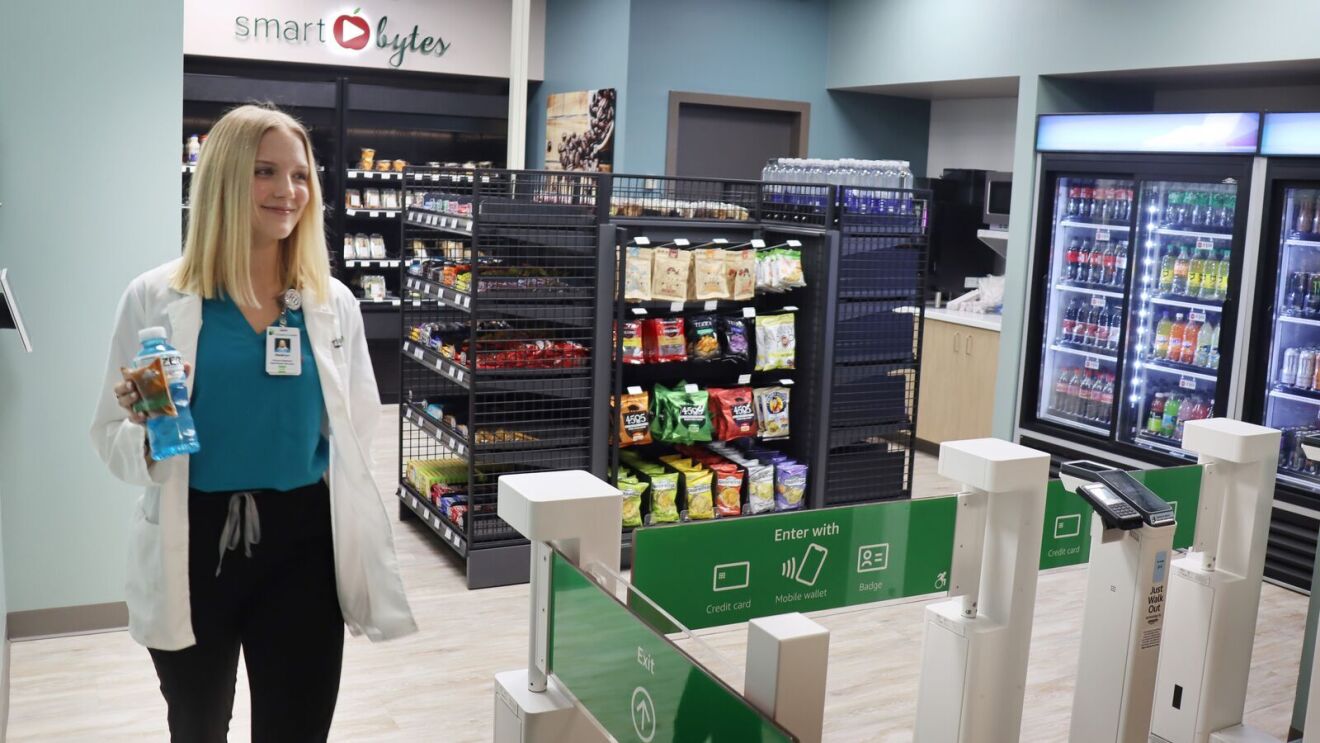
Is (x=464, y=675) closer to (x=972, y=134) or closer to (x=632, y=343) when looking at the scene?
(x=632, y=343)

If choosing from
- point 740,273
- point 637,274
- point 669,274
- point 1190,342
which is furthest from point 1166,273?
point 637,274

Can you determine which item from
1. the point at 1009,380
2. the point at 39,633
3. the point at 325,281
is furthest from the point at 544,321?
the point at 1009,380

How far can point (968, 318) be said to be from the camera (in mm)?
7680

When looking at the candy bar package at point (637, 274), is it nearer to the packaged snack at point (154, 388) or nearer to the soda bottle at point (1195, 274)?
the soda bottle at point (1195, 274)

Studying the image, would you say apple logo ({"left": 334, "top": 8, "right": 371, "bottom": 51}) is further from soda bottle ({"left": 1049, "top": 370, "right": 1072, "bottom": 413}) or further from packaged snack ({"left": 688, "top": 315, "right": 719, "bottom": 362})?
soda bottle ({"left": 1049, "top": 370, "right": 1072, "bottom": 413})

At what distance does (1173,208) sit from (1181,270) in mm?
364

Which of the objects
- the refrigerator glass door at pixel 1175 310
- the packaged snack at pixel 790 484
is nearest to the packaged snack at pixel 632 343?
the packaged snack at pixel 790 484

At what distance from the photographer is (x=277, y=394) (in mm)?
2182

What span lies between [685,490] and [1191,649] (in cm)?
245

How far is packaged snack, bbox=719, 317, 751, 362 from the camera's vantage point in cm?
534

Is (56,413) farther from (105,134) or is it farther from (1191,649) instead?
(1191,649)

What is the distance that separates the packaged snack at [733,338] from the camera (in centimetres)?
534

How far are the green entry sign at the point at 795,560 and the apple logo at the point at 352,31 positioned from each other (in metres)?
7.29

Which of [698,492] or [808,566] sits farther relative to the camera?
[698,492]
